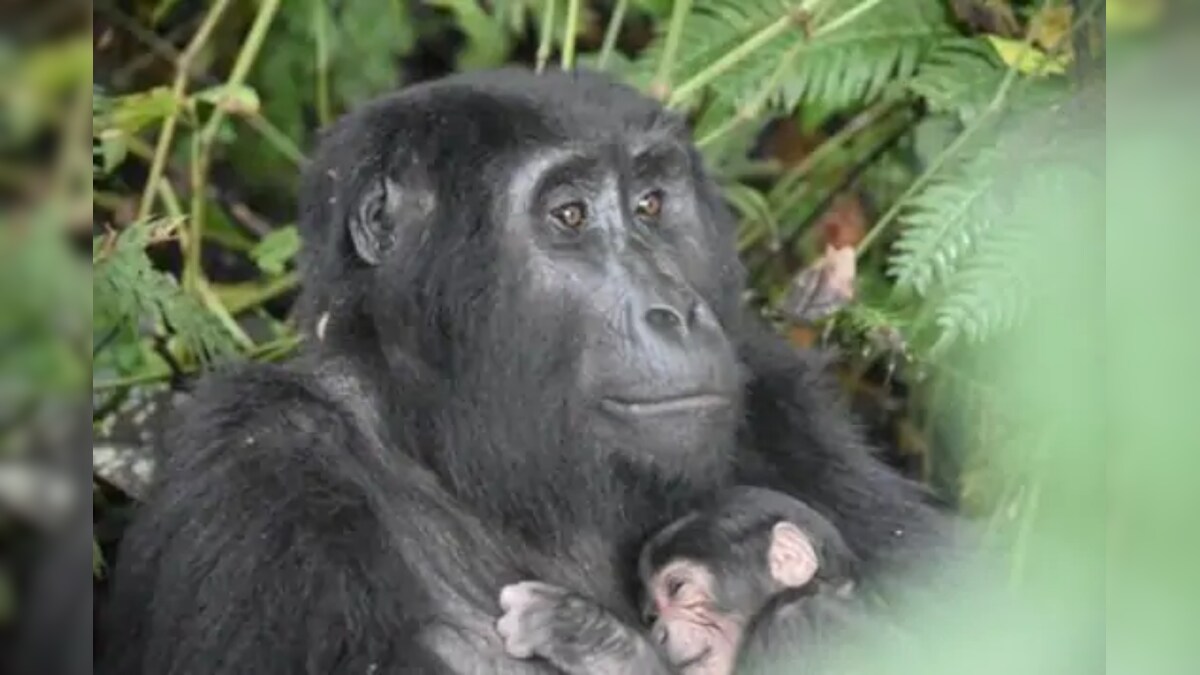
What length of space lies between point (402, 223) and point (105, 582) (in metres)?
0.34

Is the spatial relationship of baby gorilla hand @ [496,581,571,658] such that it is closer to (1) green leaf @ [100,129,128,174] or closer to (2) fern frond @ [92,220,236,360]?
(2) fern frond @ [92,220,236,360]

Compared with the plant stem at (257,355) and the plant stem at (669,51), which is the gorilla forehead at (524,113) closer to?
the plant stem at (669,51)

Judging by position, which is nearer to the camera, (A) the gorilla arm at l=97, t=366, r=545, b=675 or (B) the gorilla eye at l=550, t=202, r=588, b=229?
(A) the gorilla arm at l=97, t=366, r=545, b=675

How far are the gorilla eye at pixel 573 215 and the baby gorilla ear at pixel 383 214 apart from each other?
10 cm

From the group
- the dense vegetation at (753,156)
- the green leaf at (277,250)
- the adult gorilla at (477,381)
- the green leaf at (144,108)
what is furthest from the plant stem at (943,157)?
the green leaf at (144,108)

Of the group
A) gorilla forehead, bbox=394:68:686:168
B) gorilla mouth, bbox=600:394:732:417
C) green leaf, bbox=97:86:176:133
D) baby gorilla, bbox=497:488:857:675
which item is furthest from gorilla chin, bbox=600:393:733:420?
green leaf, bbox=97:86:176:133

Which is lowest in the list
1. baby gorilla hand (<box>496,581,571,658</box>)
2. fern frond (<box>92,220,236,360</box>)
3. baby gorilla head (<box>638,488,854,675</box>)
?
baby gorilla hand (<box>496,581,571,658</box>)

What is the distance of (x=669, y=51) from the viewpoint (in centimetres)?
154

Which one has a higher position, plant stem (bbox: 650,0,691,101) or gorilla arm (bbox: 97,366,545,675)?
plant stem (bbox: 650,0,691,101)

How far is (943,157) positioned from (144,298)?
0.60 metres

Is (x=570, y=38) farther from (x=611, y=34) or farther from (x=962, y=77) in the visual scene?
(x=962, y=77)

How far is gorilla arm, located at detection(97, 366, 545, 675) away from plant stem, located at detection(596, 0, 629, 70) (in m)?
0.33

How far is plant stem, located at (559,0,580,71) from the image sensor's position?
152cm

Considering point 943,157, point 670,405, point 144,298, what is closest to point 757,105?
point 943,157
